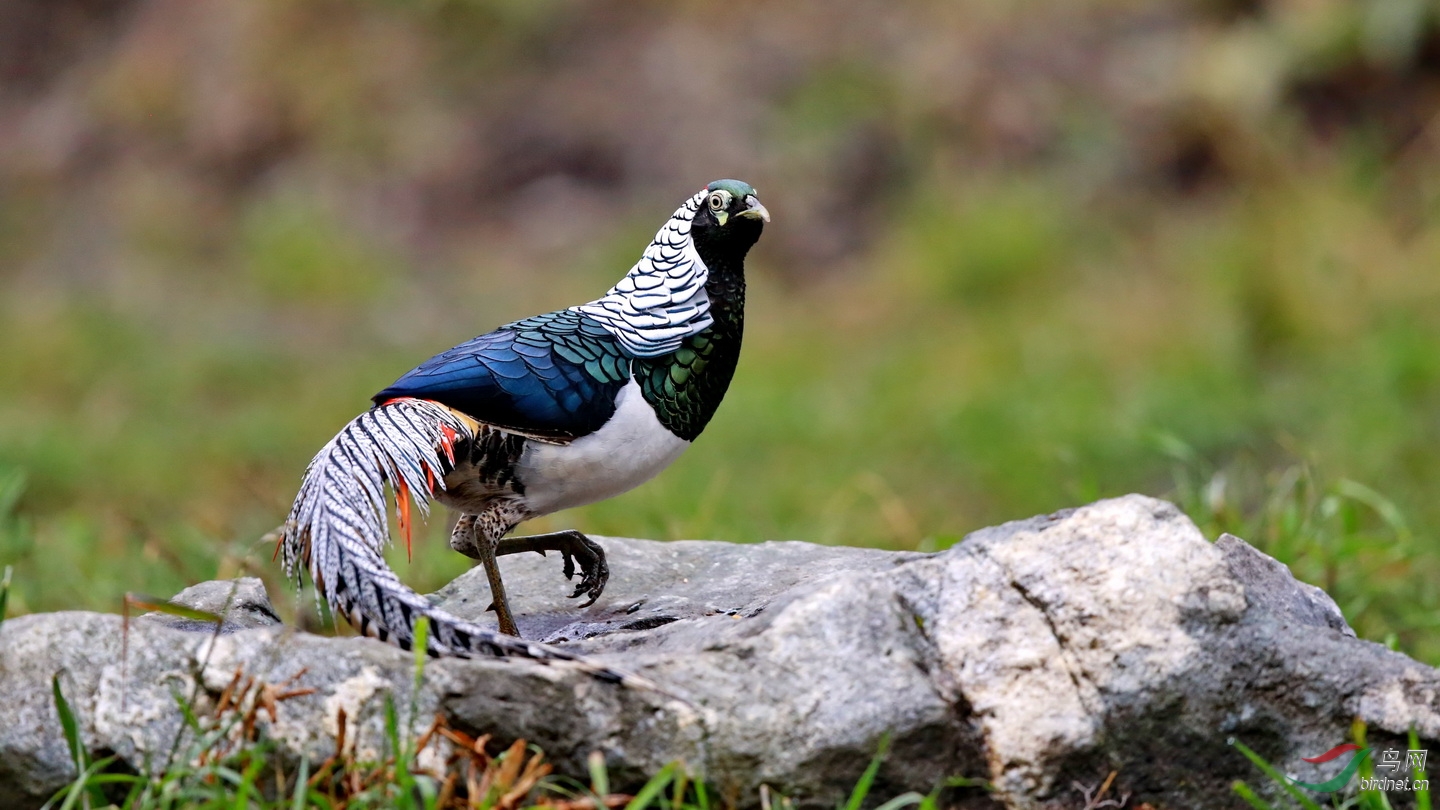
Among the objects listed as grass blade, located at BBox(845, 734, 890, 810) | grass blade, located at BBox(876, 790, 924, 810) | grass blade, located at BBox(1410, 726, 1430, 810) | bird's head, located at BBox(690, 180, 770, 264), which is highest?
bird's head, located at BBox(690, 180, 770, 264)

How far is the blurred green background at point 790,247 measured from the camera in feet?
22.1

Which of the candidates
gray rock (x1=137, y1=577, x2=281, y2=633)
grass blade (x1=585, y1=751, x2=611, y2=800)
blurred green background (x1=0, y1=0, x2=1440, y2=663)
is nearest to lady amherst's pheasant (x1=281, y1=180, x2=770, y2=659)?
gray rock (x1=137, y1=577, x2=281, y2=633)

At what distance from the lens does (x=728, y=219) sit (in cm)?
374

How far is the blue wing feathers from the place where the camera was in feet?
11.3

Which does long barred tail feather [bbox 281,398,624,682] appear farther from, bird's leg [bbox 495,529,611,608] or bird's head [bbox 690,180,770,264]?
bird's head [bbox 690,180,770,264]

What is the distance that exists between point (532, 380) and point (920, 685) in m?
1.18

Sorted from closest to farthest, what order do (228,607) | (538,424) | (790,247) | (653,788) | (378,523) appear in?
1. (653,788)
2. (378,523)
3. (228,607)
4. (538,424)
5. (790,247)

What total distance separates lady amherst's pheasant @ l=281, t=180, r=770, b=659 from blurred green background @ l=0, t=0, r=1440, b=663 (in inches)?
82.8

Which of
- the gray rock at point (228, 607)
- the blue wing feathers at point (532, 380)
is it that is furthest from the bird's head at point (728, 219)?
the gray rock at point (228, 607)

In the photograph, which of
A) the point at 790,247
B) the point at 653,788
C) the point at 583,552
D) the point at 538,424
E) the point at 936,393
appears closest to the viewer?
the point at 653,788

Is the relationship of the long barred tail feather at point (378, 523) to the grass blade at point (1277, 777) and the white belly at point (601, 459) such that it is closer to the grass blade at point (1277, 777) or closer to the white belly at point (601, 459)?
the white belly at point (601, 459)

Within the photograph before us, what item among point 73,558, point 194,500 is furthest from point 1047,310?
point 73,558

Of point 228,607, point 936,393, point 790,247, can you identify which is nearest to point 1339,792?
point 228,607
